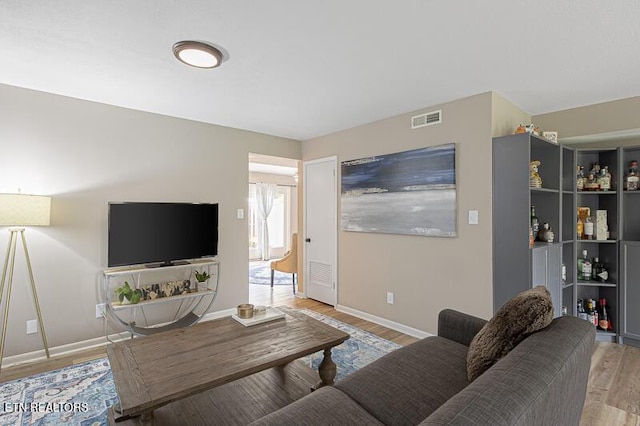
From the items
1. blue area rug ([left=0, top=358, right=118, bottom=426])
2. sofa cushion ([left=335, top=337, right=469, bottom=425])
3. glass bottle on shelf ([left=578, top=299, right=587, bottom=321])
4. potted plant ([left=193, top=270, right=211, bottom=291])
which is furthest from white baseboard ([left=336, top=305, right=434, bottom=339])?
blue area rug ([left=0, top=358, right=118, bottom=426])

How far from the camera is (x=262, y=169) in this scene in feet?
26.2

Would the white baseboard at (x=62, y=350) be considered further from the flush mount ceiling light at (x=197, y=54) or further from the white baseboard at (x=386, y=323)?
the flush mount ceiling light at (x=197, y=54)

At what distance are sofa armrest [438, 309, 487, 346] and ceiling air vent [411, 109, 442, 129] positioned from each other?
1.98 metres

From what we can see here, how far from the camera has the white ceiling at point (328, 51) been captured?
1.74 metres

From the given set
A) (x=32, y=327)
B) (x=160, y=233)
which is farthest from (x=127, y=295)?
(x=32, y=327)

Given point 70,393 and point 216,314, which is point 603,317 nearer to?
point 216,314

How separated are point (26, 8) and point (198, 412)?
2.45 metres

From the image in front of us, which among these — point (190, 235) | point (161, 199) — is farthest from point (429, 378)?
point (161, 199)

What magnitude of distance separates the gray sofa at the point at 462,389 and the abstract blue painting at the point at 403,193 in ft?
4.65

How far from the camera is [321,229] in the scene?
464cm

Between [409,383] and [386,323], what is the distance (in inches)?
87.2

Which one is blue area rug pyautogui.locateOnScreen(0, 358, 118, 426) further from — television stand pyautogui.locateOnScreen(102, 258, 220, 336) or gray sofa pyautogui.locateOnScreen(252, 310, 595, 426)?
gray sofa pyautogui.locateOnScreen(252, 310, 595, 426)

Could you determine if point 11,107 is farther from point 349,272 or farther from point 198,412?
point 349,272

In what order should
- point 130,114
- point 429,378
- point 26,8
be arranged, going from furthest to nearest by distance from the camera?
point 130,114 → point 26,8 → point 429,378
